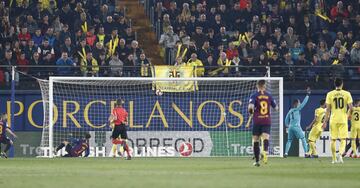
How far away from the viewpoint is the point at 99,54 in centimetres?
3544

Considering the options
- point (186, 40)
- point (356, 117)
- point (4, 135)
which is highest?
point (186, 40)

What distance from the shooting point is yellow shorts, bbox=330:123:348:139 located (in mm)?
26500

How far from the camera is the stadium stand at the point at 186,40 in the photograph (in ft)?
115

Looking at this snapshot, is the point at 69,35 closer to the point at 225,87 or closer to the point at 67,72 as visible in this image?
the point at 67,72

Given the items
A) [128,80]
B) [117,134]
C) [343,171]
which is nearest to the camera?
[343,171]

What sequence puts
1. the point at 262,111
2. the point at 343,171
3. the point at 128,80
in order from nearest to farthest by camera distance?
the point at 343,171, the point at 262,111, the point at 128,80

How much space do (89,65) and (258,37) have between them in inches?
240

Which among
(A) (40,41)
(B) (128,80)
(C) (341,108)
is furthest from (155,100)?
(C) (341,108)

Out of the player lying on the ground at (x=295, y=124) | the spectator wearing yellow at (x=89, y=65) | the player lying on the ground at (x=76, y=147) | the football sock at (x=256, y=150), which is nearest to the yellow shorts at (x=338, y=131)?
the football sock at (x=256, y=150)

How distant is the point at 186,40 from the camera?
36.1 metres

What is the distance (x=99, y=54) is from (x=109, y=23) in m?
1.33

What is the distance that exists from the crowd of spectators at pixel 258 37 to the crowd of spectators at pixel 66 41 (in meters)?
1.69

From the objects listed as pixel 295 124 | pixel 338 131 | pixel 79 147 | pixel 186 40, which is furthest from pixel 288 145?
pixel 338 131

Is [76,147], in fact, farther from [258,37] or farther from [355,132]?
[355,132]
